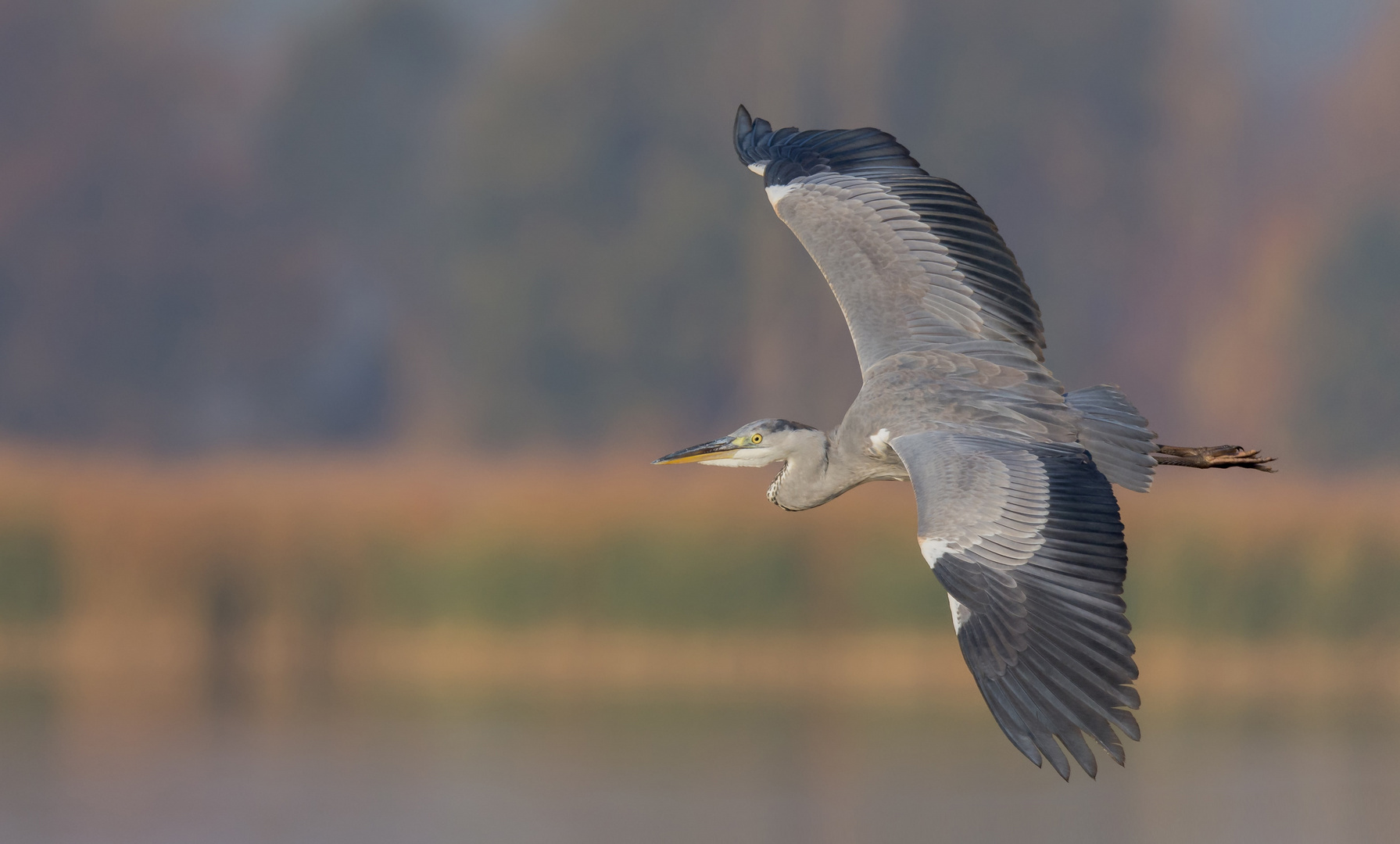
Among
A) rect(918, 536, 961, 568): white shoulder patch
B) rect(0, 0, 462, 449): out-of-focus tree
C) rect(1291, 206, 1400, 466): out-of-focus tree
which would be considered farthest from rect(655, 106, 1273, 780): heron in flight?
rect(0, 0, 462, 449): out-of-focus tree

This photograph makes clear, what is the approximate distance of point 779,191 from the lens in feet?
27.7

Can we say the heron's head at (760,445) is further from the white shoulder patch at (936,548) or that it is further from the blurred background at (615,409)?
the blurred background at (615,409)

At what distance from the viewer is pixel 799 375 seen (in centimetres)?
3628

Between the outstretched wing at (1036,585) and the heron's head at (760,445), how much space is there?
952 millimetres

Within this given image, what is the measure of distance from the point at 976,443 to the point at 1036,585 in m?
0.79

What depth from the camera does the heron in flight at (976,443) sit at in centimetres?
617

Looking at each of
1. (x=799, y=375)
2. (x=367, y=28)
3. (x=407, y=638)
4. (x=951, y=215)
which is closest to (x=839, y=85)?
(x=799, y=375)

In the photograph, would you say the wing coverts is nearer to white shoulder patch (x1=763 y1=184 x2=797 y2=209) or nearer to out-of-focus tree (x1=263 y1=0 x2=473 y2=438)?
white shoulder patch (x1=763 y1=184 x2=797 y2=209)

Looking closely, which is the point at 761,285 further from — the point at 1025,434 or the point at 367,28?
the point at 1025,434

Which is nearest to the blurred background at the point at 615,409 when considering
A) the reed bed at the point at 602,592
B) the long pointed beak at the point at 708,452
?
the reed bed at the point at 602,592

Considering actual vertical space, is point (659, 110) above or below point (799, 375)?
above

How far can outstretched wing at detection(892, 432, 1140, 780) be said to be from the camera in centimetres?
603

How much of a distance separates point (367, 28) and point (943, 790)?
30.8 meters

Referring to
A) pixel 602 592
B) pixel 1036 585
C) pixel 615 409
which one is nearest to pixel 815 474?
pixel 1036 585
